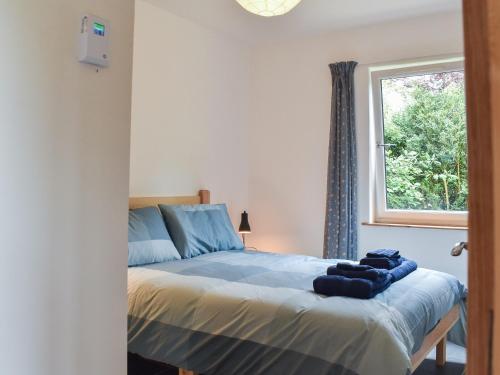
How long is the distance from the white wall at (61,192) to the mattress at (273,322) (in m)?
0.88

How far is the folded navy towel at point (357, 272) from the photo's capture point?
85.8 inches

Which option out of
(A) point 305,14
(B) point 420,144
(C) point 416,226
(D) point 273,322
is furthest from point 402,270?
(A) point 305,14

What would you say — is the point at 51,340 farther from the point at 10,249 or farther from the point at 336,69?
the point at 336,69

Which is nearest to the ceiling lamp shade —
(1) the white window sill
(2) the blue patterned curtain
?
(2) the blue patterned curtain

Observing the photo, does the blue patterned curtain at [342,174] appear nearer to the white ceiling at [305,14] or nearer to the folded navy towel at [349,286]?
the white ceiling at [305,14]

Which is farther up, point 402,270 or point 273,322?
point 402,270

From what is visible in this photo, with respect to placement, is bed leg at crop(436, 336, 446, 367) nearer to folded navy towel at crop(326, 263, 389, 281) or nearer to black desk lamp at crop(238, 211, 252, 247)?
folded navy towel at crop(326, 263, 389, 281)

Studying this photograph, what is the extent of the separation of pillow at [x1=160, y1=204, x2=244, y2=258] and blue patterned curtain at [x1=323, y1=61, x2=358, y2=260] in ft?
2.97

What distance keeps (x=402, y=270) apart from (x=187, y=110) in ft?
7.59

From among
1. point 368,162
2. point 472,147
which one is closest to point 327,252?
point 368,162

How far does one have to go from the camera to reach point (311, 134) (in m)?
4.29

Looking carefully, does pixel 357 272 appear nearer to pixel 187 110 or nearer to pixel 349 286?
pixel 349 286

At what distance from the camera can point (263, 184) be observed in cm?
459

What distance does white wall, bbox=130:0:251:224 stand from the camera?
348 centimetres
